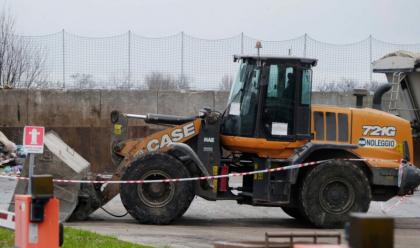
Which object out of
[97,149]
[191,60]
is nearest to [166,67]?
[191,60]

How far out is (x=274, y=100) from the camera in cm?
1264

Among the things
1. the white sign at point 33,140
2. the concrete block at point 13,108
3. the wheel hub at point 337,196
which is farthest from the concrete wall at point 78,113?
the wheel hub at point 337,196

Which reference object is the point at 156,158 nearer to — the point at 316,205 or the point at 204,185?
the point at 204,185

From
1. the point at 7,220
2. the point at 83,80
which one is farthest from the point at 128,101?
the point at 7,220

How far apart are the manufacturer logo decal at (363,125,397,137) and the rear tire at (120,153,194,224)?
345 cm

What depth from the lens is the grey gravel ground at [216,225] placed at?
35.0ft

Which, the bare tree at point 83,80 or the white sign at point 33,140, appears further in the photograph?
the bare tree at point 83,80

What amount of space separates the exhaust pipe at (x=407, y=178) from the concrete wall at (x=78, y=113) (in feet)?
33.0

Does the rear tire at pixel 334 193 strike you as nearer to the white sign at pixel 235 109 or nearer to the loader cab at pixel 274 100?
the loader cab at pixel 274 100

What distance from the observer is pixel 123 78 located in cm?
2264

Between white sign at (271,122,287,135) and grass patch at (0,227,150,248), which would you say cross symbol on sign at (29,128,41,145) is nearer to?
grass patch at (0,227,150,248)

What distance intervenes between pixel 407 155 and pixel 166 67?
11260 millimetres

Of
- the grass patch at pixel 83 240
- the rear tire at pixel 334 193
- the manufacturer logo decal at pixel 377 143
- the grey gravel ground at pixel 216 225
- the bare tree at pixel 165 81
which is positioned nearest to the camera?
the grass patch at pixel 83 240

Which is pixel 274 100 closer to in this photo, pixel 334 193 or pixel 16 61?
pixel 334 193
